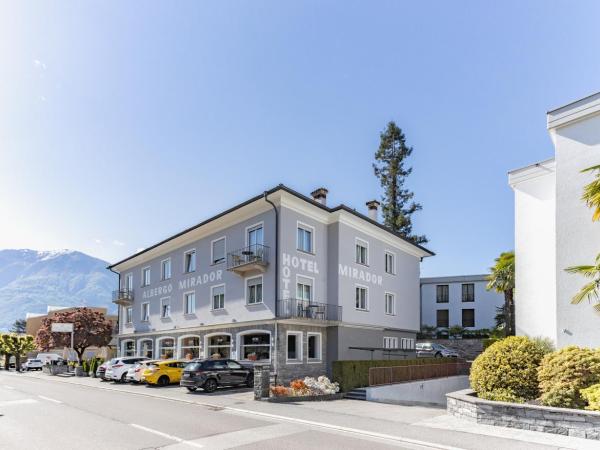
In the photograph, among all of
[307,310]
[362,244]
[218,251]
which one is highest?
[362,244]

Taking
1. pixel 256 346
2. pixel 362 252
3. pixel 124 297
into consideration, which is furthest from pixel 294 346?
pixel 124 297

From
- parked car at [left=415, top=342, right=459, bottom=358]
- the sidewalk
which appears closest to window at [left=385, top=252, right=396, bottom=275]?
parked car at [left=415, top=342, right=459, bottom=358]

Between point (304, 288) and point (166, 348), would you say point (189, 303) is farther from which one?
point (304, 288)

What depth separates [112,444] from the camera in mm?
9805

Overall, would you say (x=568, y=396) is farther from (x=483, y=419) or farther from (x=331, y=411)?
(x=331, y=411)

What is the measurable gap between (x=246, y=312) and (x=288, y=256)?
381 centimetres

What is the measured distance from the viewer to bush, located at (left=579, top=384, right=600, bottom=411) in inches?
418

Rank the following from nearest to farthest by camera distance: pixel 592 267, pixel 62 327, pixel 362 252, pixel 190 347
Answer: pixel 592 267 → pixel 362 252 → pixel 190 347 → pixel 62 327

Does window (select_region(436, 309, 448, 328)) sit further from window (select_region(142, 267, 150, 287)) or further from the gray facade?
window (select_region(142, 267, 150, 287))

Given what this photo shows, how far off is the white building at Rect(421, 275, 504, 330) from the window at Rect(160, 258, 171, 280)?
28500mm

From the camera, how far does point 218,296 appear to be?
28.0 m

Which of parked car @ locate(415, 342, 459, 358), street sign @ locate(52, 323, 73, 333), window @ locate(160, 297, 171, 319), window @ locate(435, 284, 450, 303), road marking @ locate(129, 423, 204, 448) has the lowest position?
parked car @ locate(415, 342, 459, 358)

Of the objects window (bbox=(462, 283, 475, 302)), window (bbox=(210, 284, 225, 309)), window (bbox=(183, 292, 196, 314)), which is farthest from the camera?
window (bbox=(462, 283, 475, 302))

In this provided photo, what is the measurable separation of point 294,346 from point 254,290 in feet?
11.5
